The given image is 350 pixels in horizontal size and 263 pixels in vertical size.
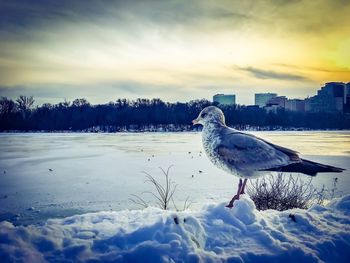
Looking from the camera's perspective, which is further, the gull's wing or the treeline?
the treeline

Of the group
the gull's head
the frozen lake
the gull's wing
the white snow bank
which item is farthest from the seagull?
the frozen lake

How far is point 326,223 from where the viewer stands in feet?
10.7

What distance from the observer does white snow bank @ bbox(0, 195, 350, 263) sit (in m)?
2.49

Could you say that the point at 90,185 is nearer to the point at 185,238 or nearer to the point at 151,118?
the point at 185,238

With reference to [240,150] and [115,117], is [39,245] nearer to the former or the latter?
[240,150]

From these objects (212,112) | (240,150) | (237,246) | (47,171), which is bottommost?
(47,171)

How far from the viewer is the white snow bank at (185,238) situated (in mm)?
2490

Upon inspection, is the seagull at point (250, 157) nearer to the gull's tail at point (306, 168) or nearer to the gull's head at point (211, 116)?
the gull's tail at point (306, 168)

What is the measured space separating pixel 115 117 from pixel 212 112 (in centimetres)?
4593

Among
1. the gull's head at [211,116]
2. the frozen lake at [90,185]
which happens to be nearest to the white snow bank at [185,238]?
the gull's head at [211,116]

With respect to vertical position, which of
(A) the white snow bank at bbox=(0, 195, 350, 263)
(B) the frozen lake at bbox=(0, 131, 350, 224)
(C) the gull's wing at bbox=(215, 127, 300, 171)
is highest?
(C) the gull's wing at bbox=(215, 127, 300, 171)

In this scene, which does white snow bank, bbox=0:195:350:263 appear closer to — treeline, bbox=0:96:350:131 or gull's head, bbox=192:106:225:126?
gull's head, bbox=192:106:225:126

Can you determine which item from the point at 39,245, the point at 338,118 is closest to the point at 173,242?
the point at 39,245

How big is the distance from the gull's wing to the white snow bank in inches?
15.4
